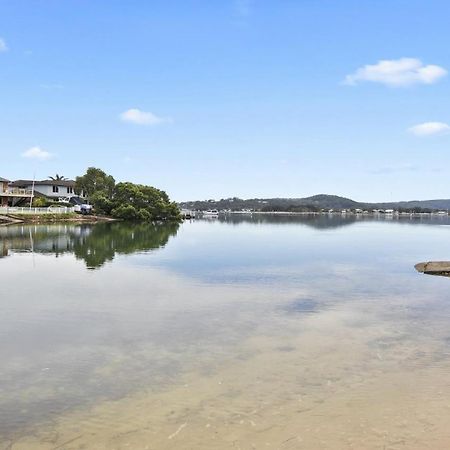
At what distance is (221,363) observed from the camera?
531 inches

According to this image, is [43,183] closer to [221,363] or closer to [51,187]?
[51,187]

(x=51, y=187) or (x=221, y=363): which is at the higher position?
(x=51, y=187)

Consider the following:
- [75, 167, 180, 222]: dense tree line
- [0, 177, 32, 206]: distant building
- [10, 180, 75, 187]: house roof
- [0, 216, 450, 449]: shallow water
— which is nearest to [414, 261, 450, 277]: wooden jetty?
[0, 216, 450, 449]: shallow water

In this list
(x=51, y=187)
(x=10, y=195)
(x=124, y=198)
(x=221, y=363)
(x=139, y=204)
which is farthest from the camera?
(x=139, y=204)

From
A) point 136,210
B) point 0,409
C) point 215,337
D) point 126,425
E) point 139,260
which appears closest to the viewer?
point 126,425

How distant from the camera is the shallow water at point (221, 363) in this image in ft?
30.9

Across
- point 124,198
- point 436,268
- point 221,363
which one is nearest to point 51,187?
point 124,198

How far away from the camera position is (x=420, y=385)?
1202 centimetres

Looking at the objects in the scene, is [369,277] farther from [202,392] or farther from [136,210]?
[136,210]

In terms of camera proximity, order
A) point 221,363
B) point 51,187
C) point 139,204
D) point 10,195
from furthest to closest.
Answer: point 139,204 < point 51,187 < point 10,195 < point 221,363

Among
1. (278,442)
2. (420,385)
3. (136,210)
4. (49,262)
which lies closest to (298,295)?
(420,385)

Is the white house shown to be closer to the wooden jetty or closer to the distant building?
the distant building

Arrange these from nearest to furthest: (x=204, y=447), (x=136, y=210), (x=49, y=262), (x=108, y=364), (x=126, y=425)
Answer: (x=204, y=447) → (x=126, y=425) → (x=108, y=364) → (x=49, y=262) → (x=136, y=210)

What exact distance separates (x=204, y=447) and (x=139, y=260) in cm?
2998
